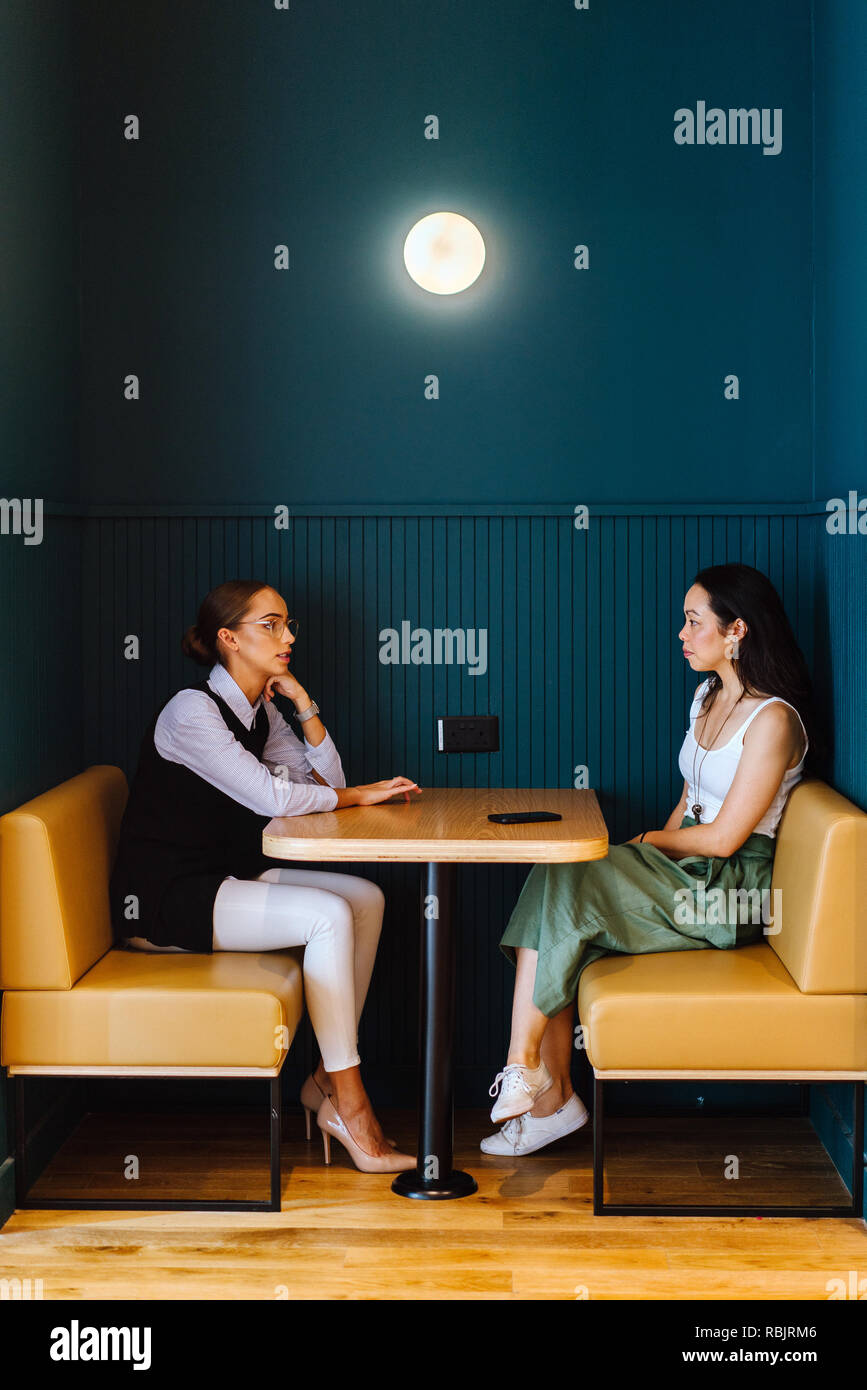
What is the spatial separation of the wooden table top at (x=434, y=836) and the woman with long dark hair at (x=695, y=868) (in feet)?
0.60

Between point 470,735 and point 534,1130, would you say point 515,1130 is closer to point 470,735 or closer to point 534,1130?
point 534,1130

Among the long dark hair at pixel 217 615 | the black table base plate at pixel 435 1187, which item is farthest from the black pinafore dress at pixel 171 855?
the black table base plate at pixel 435 1187

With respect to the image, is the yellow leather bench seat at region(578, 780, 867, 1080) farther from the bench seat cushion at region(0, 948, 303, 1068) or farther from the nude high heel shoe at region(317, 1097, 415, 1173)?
the bench seat cushion at region(0, 948, 303, 1068)

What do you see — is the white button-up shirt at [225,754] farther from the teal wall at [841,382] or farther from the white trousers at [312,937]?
the teal wall at [841,382]

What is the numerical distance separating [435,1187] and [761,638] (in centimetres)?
137

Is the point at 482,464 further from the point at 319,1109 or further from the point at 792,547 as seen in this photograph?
the point at 319,1109

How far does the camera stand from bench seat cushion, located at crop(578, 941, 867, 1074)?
8.65 feet

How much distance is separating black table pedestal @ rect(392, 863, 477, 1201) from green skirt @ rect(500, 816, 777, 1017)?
214 millimetres

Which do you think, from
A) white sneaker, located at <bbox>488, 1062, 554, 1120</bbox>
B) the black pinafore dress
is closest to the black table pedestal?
white sneaker, located at <bbox>488, 1062, 554, 1120</bbox>

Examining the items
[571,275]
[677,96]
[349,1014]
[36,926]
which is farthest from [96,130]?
[349,1014]

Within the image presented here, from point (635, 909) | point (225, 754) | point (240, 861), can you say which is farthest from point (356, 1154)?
point (225, 754)

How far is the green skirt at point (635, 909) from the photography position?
2.86 meters

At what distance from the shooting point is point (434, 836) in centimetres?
261

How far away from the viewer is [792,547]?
334 cm
